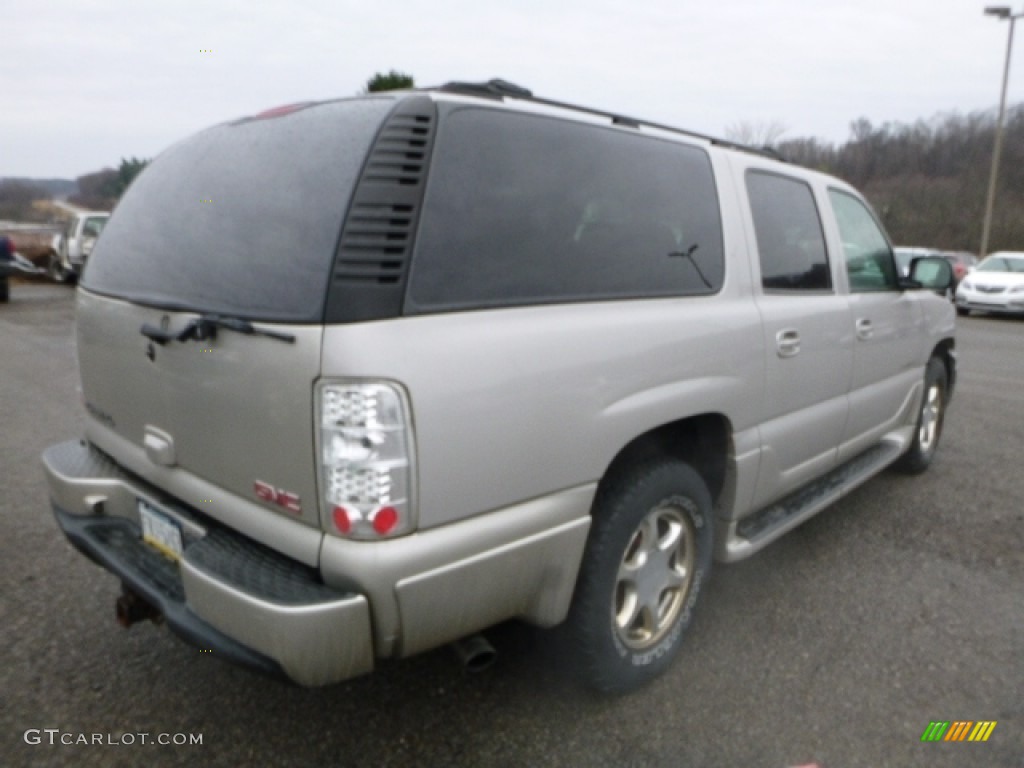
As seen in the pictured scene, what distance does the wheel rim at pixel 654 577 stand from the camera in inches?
102

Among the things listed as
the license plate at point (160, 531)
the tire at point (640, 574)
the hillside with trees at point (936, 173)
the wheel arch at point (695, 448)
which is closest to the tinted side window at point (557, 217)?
the wheel arch at point (695, 448)

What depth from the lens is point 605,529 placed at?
7.77 feet

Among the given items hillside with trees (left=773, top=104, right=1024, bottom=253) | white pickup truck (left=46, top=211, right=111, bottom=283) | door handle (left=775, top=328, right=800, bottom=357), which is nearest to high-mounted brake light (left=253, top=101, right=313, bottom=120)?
door handle (left=775, top=328, right=800, bottom=357)

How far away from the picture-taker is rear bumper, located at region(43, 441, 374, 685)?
179cm

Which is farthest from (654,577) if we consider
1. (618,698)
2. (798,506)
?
(798,506)

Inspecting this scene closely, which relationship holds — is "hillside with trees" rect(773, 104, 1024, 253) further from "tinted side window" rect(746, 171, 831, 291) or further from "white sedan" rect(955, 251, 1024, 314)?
"tinted side window" rect(746, 171, 831, 291)

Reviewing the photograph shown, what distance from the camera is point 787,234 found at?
3.32 metres

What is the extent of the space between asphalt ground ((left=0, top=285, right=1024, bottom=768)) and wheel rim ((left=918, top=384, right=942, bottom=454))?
115 cm

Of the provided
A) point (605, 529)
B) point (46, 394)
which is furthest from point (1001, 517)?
point (46, 394)

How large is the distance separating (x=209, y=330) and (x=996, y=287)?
1868 centimetres

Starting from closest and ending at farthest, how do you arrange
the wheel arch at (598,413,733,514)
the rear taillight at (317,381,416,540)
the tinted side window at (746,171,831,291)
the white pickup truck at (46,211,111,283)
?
the rear taillight at (317,381,416,540) < the wheel arch at (598,413,733,514) < the tinted side window at (746,171,831,291) < the white pickup truck at (46,211,111,283)

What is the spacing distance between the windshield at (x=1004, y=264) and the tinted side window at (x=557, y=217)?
18104 millimetres

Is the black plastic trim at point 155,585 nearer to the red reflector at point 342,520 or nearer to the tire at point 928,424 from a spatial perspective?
the red reflector at point 342,520

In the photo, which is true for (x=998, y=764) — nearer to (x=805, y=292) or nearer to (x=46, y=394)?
(x=805, y=292)
